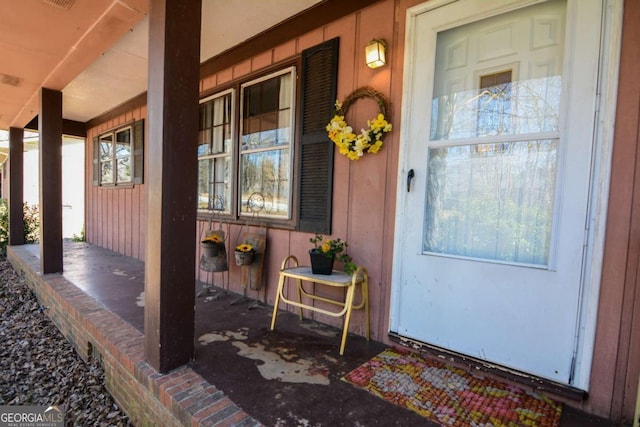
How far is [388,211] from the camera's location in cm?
230

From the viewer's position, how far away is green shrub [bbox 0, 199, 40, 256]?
6602 millimetres

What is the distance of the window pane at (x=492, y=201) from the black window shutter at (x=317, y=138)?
0.85 m

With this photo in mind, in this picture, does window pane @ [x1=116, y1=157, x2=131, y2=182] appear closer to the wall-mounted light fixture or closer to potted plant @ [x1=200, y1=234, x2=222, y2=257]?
potted plant @ [x1=200, y1=234, x2=222, y2=257]

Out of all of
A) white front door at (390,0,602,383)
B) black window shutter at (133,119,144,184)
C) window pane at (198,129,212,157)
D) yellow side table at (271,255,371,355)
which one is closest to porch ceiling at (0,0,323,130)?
black window shutter at (133,119,144,184)

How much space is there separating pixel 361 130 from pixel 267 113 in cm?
119

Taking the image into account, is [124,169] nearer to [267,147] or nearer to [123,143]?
[123,143]

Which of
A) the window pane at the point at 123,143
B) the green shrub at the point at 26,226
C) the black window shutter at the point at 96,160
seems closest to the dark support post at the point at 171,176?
the window pane at the point at 123,143

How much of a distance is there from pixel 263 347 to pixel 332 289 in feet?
2.33

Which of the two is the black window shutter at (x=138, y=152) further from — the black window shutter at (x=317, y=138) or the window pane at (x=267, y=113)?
the black window shutter at (x=317, y=138)

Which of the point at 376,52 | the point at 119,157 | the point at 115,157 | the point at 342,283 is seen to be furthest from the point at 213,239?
the point at 115,157

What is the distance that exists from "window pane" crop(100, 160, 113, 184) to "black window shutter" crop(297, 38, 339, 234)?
15.9 feet

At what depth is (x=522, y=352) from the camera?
1796 mm

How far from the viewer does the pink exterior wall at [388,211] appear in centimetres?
152

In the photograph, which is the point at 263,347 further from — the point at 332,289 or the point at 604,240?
the point at 604,240
